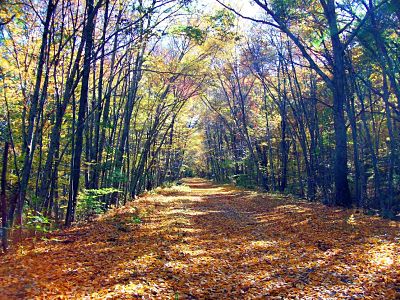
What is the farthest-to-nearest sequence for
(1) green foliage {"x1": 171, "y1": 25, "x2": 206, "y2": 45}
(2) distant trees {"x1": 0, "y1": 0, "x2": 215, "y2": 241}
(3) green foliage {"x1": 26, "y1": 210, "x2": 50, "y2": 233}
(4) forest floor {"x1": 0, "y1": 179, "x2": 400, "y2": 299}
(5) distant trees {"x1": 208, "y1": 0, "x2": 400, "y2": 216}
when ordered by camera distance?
(5) distant trees {"x1": 208, "y1": 0, "x2": 400, "y2": 216} < (1) green foliage {"x1": 171, "y1": 25, "x2": 206, "y2": 45} < (2) distant trees {"x1": 0, "y1": 0, "x2": 215, "y2": 241} < (3) green foliage {"x1": 26, "y1": 210, "x2": 50, "y2": 233} < (4) forest floor {"x1": 0, "y1": 179, "x2": 400, "y2": 299}

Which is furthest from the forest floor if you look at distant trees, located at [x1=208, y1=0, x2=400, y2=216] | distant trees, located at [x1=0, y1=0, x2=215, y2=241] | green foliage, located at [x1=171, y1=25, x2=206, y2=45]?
green foliage, located at [x1=171, y1=25, x2=206, y2=45]

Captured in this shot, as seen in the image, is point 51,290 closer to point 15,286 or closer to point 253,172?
point 15,286

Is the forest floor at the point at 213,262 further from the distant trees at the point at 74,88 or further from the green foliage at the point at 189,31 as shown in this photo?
the green foliage at the point at 189,31

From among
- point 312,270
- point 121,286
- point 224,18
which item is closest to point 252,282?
point 312,270

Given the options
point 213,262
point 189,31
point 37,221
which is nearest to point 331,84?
point 189,31

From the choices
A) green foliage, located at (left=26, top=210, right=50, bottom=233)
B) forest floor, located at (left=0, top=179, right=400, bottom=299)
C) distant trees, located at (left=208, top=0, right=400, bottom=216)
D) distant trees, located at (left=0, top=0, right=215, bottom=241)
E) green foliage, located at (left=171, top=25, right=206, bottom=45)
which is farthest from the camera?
distant trees, located at (left=208, top=0, right=400, bottom=216)

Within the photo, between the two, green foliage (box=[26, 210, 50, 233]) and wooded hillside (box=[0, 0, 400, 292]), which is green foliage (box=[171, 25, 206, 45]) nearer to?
wooded hillside (box=[0, 0, 400, 292])

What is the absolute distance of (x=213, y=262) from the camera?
5.05m

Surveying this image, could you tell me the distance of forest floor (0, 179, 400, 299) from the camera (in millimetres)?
3787

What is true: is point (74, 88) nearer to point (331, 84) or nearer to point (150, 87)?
point (331, 84)

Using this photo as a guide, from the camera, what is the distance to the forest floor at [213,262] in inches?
149

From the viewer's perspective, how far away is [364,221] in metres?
7.39

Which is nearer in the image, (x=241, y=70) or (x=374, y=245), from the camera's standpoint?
(x=374, y=245)

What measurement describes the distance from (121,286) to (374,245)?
422 cm
